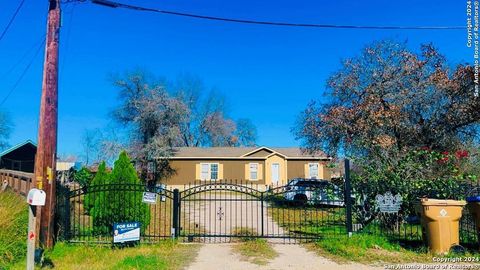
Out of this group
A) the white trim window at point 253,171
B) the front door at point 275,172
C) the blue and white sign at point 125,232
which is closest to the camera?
the blue and white sign at point 125,232

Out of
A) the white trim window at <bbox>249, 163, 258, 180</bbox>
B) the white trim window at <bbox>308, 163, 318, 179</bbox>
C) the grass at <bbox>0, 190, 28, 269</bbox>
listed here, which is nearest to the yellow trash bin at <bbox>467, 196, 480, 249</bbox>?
the grass at <bbox>0, 190, 28, 269</bbox>

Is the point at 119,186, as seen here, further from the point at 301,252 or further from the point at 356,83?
the point at 356,83

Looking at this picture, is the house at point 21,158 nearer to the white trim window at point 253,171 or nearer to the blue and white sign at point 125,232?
the white trim window at point 253,171

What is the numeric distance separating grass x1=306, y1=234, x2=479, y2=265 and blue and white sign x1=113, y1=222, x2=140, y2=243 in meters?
3.91

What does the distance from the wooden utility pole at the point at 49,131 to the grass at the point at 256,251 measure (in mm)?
4001

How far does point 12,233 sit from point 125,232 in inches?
85.8

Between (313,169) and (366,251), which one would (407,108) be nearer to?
(366,251)

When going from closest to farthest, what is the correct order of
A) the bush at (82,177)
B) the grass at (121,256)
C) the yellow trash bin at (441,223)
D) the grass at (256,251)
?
the grass at (121,256)
the grass at (256,251)
the yellow trash bin at (441,223)
the bush at (82,177)

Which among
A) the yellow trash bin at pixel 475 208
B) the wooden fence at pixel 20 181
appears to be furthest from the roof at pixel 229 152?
the yellow trash bin at pixel 475 208

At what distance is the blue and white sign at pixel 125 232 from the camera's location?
8672mm

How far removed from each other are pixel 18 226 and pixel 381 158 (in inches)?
400

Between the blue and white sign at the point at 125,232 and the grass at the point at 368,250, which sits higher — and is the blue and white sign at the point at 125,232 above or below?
above

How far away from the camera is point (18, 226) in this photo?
7816 millimetres

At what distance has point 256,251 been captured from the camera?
28.5 ft
